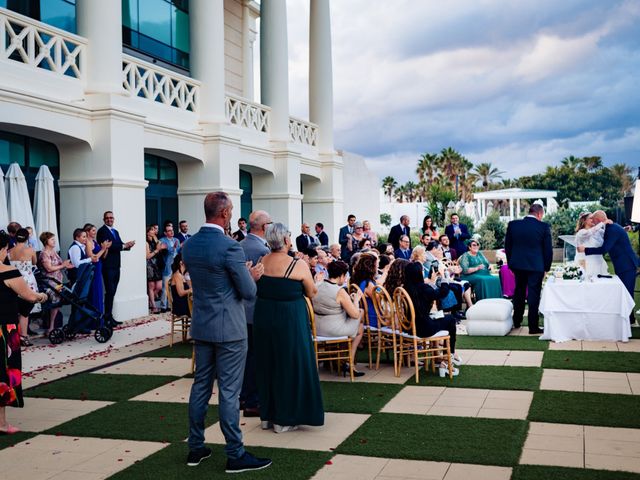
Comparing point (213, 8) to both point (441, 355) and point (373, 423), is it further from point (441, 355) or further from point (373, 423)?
point (373, 423)

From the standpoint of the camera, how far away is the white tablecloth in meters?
11.0

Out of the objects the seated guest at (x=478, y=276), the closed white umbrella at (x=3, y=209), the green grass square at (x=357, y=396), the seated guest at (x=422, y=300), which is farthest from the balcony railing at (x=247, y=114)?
the green grass square at (x=357, y=396)

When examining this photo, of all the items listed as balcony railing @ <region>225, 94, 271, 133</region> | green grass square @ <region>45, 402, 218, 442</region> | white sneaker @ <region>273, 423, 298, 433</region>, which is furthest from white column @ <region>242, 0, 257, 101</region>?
white sneaker @ <region>273, 423, 298, 433</region>

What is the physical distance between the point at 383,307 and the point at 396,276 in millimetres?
534

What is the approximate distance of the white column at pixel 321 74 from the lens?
25500 millimetres

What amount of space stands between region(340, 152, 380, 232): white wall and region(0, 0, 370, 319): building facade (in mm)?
5190

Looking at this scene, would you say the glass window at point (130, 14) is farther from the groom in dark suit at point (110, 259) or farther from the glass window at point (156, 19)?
the groom in dark suit at point (110, 259)

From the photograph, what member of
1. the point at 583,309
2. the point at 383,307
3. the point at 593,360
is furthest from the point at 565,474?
the point at 583,309

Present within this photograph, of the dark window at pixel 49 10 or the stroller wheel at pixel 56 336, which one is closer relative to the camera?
the stroller wheel at pixel 56 336

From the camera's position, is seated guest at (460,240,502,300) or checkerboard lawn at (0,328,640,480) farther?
seated guest at (460,240,502,300)

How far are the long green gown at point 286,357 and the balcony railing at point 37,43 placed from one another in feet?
28.2

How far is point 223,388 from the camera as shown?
214 inches

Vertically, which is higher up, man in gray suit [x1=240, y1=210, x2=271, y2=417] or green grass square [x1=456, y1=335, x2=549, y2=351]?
man in gray suit [x1=240, y1=210, x2=271, y2=417]

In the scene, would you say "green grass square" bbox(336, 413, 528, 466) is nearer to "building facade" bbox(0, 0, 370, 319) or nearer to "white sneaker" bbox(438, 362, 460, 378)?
"white sneaker" bbox(438, 362, 460, 378)
